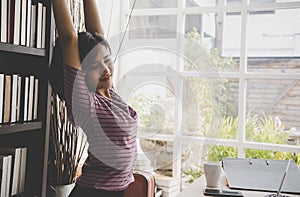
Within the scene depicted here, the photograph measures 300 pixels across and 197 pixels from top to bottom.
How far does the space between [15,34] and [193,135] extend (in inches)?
65.6

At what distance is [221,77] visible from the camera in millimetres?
3172

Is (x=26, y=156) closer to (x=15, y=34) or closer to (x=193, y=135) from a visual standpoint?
(x=15, y=34)

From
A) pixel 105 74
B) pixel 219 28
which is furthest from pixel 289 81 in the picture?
pixel 105 74

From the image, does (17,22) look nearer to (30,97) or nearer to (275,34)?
(30,97)

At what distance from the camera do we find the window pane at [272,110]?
9.86ft

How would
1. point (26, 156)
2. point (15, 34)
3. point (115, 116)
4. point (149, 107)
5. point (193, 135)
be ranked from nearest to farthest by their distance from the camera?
point (115, 116), point (15, 34), point (26, 156), point (149, 107), point (193, 135)

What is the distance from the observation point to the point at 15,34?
5.71ft

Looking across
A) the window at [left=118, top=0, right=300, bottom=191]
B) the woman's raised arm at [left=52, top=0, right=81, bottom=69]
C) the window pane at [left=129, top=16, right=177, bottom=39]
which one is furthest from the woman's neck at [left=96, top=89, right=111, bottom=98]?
the window pane at [left=129, top=16, right=177, bottom=39]

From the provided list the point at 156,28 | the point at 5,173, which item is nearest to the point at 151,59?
the point at 156,28

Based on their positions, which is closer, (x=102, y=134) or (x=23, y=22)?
(x=102, y=134)

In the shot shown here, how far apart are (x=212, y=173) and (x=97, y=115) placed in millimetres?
525

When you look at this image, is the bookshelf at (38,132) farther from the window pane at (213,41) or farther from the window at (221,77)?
the window pane at (213,41)

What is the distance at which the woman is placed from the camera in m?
1.49

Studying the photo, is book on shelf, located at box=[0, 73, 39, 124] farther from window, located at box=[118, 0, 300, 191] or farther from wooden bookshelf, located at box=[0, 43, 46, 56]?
window, located at box=[118, 0, 300, 191]
